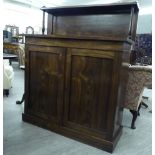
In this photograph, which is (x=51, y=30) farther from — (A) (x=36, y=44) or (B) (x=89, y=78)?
(B) (x=89, y=78)

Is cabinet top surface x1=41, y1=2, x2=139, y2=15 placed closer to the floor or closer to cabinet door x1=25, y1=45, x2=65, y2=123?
cabinet door x1=25, y1=45, x2=65, y2=123

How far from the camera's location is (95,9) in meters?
2.17

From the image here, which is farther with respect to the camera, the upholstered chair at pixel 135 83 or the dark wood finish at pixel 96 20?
the upholstered chair at pixel 135 83

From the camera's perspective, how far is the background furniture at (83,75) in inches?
66.9

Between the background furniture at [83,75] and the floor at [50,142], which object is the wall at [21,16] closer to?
the background furniture at [83,75]

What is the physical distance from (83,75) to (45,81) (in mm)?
494

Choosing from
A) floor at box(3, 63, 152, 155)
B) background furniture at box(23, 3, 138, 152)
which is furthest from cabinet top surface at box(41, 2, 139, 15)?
floor at box(3, 63, 152, 155)

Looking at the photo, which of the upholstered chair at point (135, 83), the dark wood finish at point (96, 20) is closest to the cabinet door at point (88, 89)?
the dark wood finish at point (96, 20)

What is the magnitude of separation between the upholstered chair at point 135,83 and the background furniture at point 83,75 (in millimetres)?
254

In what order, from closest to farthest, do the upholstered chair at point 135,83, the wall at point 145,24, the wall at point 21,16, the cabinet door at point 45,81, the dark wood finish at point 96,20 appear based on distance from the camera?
1. the cabinet door at point 45,81
2. the dark wood finish at point 96,20
3. the upholstered chair at point 135,83
4. the wall at point 145,24
5. the wall at point 21,16

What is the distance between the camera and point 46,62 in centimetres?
203

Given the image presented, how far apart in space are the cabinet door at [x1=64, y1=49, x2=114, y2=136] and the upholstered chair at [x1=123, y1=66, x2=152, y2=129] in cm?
63

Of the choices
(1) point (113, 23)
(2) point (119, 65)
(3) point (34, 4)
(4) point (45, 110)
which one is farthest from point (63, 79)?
(3) point (34, 4)

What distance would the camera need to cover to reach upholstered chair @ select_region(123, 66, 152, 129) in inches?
85.3
